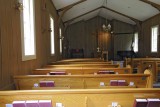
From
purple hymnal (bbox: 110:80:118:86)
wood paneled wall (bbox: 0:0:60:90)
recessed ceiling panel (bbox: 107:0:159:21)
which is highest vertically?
recessed ceiling panel (bbox: 107:0:159:21)

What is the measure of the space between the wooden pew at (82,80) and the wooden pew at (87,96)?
0.84 meters

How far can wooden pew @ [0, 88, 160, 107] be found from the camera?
1.54 m

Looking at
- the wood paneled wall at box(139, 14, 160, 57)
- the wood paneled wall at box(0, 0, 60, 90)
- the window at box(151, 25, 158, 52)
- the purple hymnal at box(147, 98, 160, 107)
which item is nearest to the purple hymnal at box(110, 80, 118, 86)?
the purple hymnal at box(147, 98, 160, 107)

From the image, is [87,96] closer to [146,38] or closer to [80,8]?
[80,8]

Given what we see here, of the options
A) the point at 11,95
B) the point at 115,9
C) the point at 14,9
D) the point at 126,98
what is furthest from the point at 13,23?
the point at 115,9

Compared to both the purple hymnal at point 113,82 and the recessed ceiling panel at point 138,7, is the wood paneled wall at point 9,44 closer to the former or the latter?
the purple hymnal at point 113,82

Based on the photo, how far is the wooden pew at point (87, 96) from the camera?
1539 mm

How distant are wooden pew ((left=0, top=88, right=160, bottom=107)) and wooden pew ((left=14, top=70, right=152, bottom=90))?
32.9 inches

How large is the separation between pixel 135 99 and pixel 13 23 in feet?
6.03

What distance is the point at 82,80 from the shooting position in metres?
2.48

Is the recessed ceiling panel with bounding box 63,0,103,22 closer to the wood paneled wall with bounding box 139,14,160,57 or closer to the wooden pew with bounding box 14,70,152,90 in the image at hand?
the wood paneled wall with bounding box 139,14,160,57

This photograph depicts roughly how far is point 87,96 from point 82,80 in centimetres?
92

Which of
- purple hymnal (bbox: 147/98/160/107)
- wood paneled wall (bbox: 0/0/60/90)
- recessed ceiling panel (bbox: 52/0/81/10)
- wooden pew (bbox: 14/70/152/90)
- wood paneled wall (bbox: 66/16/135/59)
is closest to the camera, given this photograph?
purple hymnal (bbox: 147/98/160/107)

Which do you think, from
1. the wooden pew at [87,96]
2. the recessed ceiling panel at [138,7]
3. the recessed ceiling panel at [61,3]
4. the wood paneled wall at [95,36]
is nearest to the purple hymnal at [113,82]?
the wooden pew at [87,96]
